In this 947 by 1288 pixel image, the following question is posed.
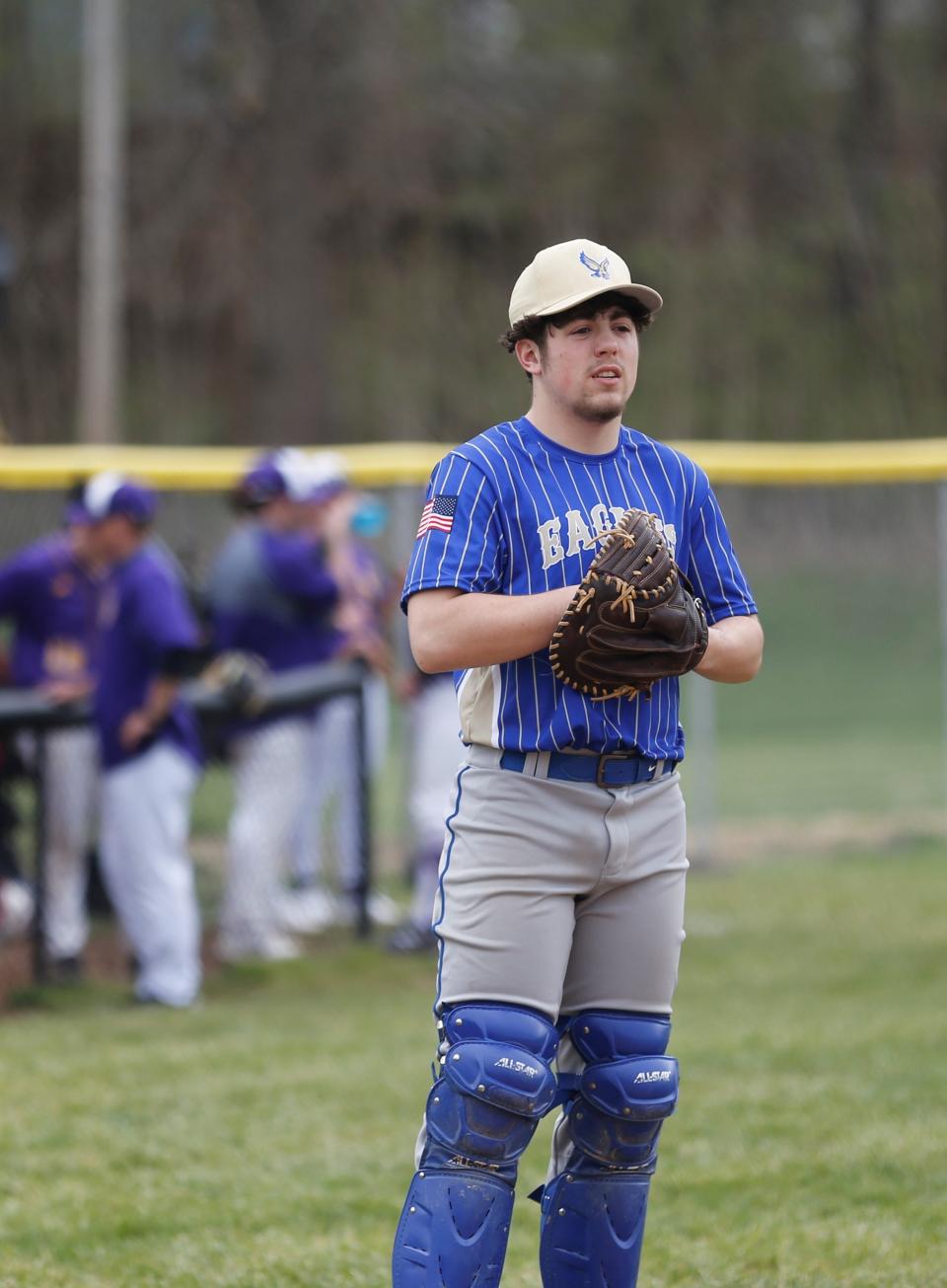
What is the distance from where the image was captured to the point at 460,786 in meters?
3.26

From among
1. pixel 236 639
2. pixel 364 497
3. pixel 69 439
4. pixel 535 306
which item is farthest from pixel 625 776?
pixel 69 439

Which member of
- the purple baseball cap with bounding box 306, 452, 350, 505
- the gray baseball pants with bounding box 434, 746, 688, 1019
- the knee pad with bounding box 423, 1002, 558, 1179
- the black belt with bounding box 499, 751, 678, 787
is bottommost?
the knee pad with bounding box 423, 1002, 558, 1179

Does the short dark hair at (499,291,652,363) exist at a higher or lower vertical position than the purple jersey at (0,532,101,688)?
higher

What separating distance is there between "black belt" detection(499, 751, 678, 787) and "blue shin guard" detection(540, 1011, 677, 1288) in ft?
1.39

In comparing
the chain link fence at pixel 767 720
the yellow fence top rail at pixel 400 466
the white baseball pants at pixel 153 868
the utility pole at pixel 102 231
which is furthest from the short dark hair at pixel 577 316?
the utility pole at pixel 102 231

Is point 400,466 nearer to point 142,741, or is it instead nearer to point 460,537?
point 142,741

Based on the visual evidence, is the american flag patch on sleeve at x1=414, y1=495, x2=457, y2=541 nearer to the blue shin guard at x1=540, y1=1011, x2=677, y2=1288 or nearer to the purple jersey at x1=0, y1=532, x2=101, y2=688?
the blue shin guard at x1=540, y1=1011, x2=677, y2=1288

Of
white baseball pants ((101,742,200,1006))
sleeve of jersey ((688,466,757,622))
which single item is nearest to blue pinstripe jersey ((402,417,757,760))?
sleeve of jersey ((688,466,757,622))

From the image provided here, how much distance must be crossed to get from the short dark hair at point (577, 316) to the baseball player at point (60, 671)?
14.1ft

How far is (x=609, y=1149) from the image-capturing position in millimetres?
3240

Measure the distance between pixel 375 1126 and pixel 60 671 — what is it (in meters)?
2.97

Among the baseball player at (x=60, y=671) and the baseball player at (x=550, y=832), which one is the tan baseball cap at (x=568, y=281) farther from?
the baseball player at (x=60, y=671)

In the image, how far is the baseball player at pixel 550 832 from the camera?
3.08 metres

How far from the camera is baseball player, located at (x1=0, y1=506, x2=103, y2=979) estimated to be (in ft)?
24.3
